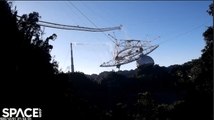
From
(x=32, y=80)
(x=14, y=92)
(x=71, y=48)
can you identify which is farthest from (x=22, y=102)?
(x=71, y=48)

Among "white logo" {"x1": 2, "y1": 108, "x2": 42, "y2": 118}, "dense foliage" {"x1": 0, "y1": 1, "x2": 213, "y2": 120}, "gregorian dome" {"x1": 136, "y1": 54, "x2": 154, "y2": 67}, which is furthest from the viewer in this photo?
"gregorian dome" {"x1": 136, "y1": 54, "x2": 154, "y2": 67}

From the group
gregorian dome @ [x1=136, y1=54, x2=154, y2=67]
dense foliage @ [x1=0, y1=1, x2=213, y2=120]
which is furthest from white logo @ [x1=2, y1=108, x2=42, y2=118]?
gregorian dome @ [x1=136, y1=54, x2=154, y2=67]

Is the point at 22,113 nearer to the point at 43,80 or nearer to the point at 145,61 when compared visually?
the point at 43,80

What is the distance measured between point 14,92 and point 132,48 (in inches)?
2619

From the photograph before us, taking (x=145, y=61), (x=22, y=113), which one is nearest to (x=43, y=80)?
(x=22, y=113)

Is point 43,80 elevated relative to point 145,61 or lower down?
lower down

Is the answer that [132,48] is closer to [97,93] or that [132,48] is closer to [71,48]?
[97,93]

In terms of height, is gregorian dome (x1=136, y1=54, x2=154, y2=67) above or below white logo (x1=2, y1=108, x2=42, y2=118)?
above

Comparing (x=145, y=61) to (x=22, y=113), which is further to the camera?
(x=145, y=61)

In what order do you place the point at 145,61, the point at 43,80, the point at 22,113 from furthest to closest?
the point at 145,61, the point at 43,80, the point at 22,113

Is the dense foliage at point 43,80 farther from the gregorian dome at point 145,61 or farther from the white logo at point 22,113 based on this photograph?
the gregorian dome at point 145,61

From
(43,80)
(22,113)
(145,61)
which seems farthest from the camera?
(145,61)

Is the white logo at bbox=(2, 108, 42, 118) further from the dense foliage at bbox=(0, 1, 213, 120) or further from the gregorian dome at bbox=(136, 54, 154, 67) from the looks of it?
the gregorian dome at bbox=(136, 54, 154, 67)

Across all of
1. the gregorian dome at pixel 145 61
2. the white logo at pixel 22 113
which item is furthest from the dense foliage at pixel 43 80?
the gregorian dome at pixel 145 61
